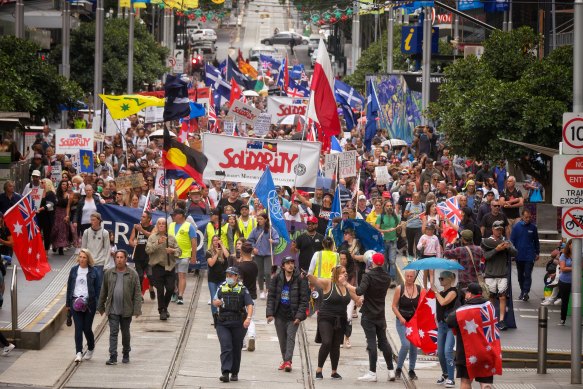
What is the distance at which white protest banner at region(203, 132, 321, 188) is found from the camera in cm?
2544

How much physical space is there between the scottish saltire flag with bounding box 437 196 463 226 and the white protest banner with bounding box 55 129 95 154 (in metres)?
9.78

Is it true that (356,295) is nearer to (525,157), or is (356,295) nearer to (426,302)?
(426,302)

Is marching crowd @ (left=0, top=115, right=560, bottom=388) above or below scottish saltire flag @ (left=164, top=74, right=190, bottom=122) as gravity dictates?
below

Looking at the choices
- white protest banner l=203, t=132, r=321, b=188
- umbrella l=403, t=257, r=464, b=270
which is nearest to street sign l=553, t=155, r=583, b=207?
umbrella l=403, t=257, r=464, b=270

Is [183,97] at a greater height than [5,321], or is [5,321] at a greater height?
[183,97]

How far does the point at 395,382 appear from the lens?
669 inches

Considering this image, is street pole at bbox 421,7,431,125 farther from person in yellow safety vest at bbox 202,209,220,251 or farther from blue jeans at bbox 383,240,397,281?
person in yellow safety vest at bbox 202,209,220,251

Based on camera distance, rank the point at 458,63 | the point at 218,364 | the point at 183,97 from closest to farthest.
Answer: the point at 218,364, the point at 183,97, the point at 458,63

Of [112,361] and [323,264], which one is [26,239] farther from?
[323,264]

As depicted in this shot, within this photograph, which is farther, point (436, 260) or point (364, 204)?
point (364, 204)

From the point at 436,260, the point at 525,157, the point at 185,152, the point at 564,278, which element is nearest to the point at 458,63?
the point at 525,157

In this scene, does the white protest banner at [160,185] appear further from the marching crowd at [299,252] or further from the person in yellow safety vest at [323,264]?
the person in yellow safety vest at [323,264]

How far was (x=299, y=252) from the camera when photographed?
22297 millimetres

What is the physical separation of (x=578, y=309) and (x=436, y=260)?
69.7 inches
